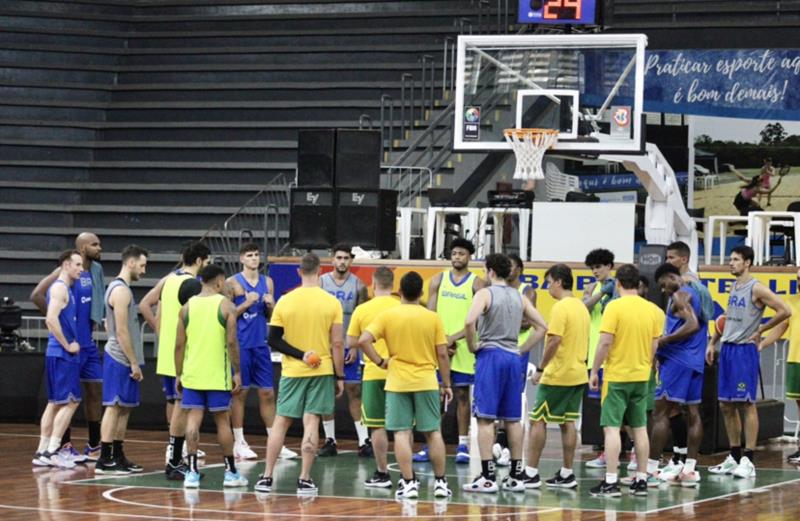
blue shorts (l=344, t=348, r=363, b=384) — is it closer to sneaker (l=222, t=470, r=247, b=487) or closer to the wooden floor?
the wooden floor

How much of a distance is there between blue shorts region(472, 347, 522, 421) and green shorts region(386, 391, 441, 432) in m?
0.46

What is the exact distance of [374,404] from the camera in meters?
12.3

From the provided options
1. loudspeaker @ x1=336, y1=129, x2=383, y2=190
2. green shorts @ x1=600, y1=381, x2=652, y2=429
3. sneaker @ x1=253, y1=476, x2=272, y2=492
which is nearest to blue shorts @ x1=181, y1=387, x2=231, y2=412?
sneaker @ x1=253, y1=476, x2=272, y2=492

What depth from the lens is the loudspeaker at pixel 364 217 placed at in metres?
17.4

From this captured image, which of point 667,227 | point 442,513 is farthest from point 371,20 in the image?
point 442,513

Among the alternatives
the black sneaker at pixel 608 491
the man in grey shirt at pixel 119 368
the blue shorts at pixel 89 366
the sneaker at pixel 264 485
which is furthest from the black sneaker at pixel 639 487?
the blue shorts at pixel 89 366

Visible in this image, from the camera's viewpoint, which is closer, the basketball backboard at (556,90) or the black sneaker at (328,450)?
the black sneaker at (328,450)

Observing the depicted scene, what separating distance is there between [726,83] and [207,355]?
1299 centimetres

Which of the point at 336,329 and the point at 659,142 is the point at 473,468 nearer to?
the point at 336,329

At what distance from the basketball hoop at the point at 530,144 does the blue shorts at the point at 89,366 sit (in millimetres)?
5329

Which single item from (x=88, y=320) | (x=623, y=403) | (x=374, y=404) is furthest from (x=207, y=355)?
(x=623, y=403)

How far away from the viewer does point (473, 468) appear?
43.2ft

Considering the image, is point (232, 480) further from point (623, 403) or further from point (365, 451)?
point (623, 403)

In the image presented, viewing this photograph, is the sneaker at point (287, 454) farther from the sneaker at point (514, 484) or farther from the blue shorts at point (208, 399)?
the sneaker at point (514, 484)
